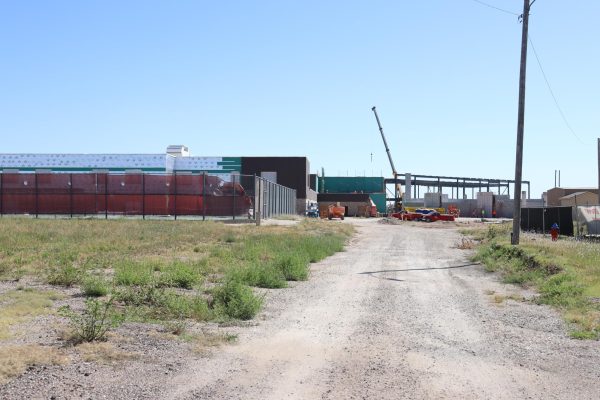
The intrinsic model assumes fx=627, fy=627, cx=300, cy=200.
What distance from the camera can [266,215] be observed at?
49.5m

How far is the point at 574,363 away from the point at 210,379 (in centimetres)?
469

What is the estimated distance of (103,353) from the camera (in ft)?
24.1

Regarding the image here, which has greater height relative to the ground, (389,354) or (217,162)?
(217,162)

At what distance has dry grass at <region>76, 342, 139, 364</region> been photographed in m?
7.10

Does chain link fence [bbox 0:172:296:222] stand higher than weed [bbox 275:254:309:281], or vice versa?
chain link fence [bbox 0:172:296:222]

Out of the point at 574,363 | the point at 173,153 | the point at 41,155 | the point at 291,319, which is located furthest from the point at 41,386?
the point at 173,153

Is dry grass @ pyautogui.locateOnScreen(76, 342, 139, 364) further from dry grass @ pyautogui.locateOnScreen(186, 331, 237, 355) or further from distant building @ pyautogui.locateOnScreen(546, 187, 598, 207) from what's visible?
distant building @ pyautogui.locateOnScreen(546, 187, 598, 207)

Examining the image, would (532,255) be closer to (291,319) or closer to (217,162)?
(291,319)

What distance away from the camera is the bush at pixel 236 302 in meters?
10.5

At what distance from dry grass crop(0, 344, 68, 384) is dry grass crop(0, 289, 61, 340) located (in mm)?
860

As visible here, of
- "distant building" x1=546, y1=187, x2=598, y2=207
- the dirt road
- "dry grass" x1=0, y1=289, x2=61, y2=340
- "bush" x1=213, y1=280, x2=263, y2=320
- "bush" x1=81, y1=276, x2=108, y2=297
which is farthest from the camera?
"distant building" x1=546, y1=187, x2=598, y2=207

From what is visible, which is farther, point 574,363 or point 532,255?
point 532,255

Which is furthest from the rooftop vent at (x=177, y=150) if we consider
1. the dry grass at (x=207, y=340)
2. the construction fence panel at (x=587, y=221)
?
the dry grass at (x=207, y=340)

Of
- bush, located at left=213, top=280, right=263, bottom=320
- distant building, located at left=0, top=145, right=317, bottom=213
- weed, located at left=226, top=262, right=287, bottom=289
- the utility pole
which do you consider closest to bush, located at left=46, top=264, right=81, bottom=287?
weed, located at left=226, top=262, right=287, bottom=289
